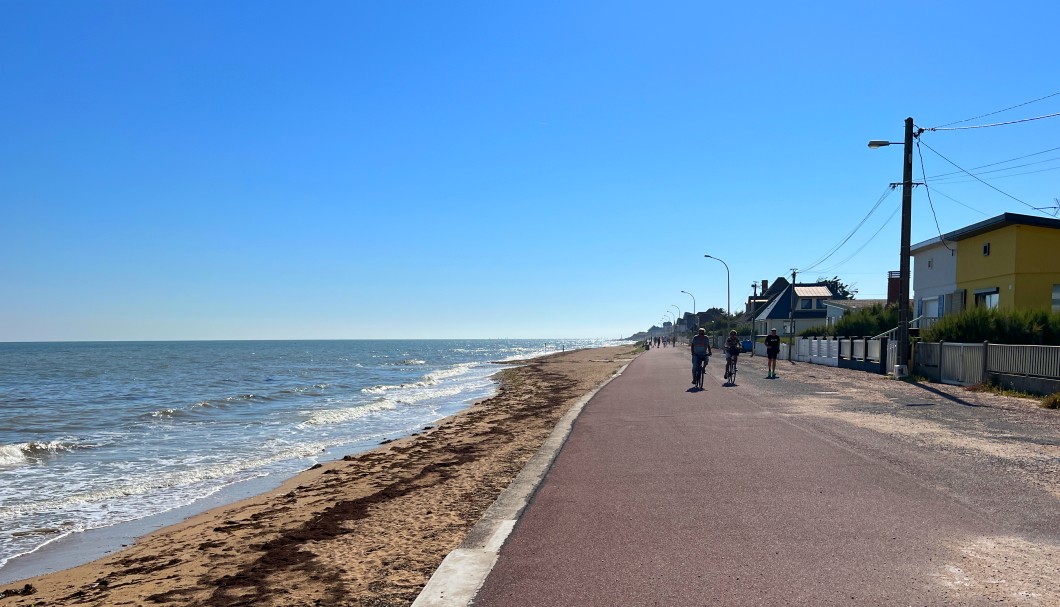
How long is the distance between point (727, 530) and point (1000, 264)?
26.5m

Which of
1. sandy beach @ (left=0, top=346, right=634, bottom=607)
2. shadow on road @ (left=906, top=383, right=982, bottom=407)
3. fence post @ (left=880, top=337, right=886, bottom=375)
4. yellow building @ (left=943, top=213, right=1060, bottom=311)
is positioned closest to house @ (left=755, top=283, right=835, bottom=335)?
yellow building @ (left=943, top=213, right=1060, bottom=311)

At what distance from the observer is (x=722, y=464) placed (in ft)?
26.0

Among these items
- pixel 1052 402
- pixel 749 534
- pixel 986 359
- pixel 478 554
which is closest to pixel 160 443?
pixel 478 554

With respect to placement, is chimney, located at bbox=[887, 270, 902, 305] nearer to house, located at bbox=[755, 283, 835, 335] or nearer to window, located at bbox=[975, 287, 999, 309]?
house, located at bbox=[755, 283, 835, 335]

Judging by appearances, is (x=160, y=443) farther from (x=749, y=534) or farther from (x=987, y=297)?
(x=987, y=297)

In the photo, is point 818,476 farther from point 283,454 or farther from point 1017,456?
point 283,454

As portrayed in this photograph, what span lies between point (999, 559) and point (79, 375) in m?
54.8

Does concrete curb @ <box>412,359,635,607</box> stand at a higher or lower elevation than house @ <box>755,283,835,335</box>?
lower

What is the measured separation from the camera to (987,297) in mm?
27594

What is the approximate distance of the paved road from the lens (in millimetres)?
4008

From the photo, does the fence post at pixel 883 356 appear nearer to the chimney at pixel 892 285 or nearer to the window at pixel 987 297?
the window at pixel 987 297

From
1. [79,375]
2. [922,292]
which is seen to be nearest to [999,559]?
[922,292]

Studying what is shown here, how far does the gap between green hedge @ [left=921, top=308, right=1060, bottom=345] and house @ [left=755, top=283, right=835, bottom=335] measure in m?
50.3

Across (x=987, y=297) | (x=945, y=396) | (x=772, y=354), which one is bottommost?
(x=945, y=396)
